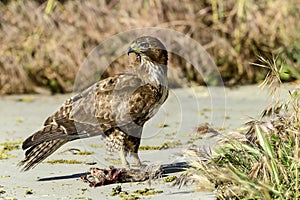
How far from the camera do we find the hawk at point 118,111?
18.7 feet

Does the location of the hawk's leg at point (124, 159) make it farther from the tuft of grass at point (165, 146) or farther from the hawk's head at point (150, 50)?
the tuft of grass at point (165, 146)

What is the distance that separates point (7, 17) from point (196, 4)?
2719 mm

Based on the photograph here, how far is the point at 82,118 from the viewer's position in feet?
19.3

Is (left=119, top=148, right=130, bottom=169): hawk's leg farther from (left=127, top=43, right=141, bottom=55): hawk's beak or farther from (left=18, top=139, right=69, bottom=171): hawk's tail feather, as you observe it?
(left=127, top=43, right=141, bottom=55): hawk's beak

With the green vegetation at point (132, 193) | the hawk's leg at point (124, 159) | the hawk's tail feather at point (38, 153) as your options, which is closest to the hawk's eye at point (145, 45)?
the hawk's leg at point (124, 159)

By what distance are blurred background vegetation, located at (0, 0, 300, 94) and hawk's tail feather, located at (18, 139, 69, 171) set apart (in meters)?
5.09

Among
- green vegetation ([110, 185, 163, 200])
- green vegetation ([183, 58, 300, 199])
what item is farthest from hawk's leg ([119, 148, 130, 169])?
green vegetation ([183, 58, 300, 199])

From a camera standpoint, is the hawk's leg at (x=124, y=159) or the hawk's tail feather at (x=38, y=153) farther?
the hawk's leg at (x=124, y=159)

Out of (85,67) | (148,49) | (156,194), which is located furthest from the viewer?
(85,67)

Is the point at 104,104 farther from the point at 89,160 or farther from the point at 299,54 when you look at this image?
the point at 299,54

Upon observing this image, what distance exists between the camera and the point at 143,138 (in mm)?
7660

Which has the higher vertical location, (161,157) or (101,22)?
(101,22)

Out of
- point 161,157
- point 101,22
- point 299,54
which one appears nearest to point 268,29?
point 299,54

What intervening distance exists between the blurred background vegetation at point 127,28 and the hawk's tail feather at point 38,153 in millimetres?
5090
